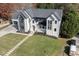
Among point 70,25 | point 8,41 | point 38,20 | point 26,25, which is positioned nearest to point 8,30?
point 8,41

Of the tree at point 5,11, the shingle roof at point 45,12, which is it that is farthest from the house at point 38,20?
the tree at point 5,11

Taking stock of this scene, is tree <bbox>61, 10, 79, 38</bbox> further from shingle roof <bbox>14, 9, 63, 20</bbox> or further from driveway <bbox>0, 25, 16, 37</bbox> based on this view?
driveway <bbox>0, 25, 16, 37</bbox>

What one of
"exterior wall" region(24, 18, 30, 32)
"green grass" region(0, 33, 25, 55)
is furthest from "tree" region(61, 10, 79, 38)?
"green grass" region(0, 33, 25, 55)

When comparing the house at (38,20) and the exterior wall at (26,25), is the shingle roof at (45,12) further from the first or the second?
the exterior wall at (26,25)

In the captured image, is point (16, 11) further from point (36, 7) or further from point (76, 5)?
Result: point (76, 5)

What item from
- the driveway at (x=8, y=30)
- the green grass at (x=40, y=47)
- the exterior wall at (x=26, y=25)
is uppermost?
the exterior wall at (x=26, y=25)

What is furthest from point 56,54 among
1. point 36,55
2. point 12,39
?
point 12,39
